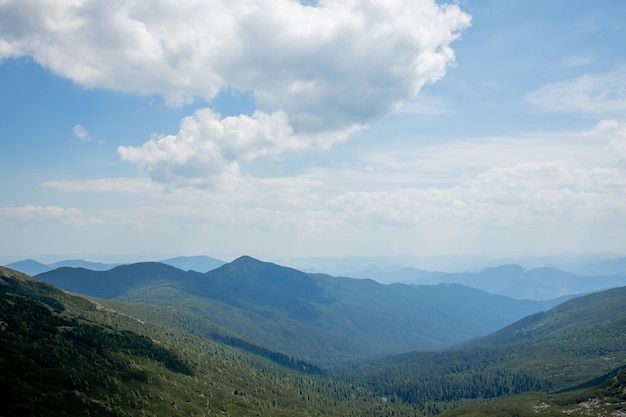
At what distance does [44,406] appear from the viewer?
488ft

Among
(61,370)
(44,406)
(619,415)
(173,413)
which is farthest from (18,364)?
(619,415)

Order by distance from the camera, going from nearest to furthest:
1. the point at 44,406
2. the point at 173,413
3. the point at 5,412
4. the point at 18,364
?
1. the point at 5,412
2. the point at 44,406
3. the point at 18,364
4. the point at 173,413

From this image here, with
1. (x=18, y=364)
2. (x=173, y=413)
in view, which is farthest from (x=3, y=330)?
(x=173, y=413)

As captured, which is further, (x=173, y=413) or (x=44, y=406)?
(x=173, y=413)

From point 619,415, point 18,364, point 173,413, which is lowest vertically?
point 173,413

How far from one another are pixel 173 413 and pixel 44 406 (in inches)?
A: 2519

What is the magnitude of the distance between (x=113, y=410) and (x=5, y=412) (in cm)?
4365

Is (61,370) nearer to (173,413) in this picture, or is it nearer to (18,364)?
(18,364)

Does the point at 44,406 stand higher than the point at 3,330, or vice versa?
the point at 3,330

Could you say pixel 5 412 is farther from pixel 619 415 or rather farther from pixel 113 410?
pixel 619 415

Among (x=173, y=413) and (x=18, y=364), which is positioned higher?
(x=18, y=364)

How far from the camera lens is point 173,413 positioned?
7815 inches

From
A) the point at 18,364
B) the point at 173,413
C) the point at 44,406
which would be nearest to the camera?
the point at 44,406

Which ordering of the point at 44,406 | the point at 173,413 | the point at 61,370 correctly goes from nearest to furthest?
the point at 44,406 < the point at 61,370 < the point at 173,413
